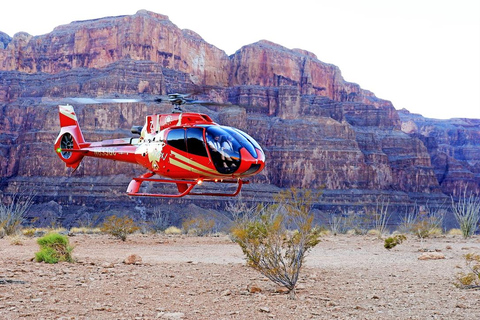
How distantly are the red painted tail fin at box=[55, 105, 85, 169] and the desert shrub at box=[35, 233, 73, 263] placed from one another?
401cm

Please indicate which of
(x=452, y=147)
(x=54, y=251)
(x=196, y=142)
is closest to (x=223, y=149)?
(x=196, y=142)

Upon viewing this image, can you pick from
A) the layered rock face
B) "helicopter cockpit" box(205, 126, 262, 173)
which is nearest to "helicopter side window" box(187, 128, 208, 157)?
"helicopter cockpit" box(205, 126, 262, 173)

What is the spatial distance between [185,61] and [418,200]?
51752 millimetres

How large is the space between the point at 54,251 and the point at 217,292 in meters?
5.71

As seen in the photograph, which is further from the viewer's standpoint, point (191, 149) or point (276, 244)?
point (191, 149)

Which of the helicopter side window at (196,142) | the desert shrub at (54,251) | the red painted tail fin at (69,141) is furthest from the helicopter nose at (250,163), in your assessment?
the red painted tail fin at (69,141)

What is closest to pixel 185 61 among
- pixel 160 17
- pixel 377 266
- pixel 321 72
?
pixel 160 17

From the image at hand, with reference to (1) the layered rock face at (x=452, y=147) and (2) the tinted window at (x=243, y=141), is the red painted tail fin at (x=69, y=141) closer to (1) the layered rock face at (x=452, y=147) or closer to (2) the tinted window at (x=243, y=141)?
(2) the tinted window at (x=243, y=141)

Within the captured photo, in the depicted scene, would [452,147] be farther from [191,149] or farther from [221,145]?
[221,145]

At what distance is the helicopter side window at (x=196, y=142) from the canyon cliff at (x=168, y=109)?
67.8 meters

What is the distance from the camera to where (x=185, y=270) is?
1447 cm

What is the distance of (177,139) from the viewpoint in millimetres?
15125

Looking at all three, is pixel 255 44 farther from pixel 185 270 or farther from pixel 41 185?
pixel 185 270

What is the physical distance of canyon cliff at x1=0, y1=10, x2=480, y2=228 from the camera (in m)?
91.8
